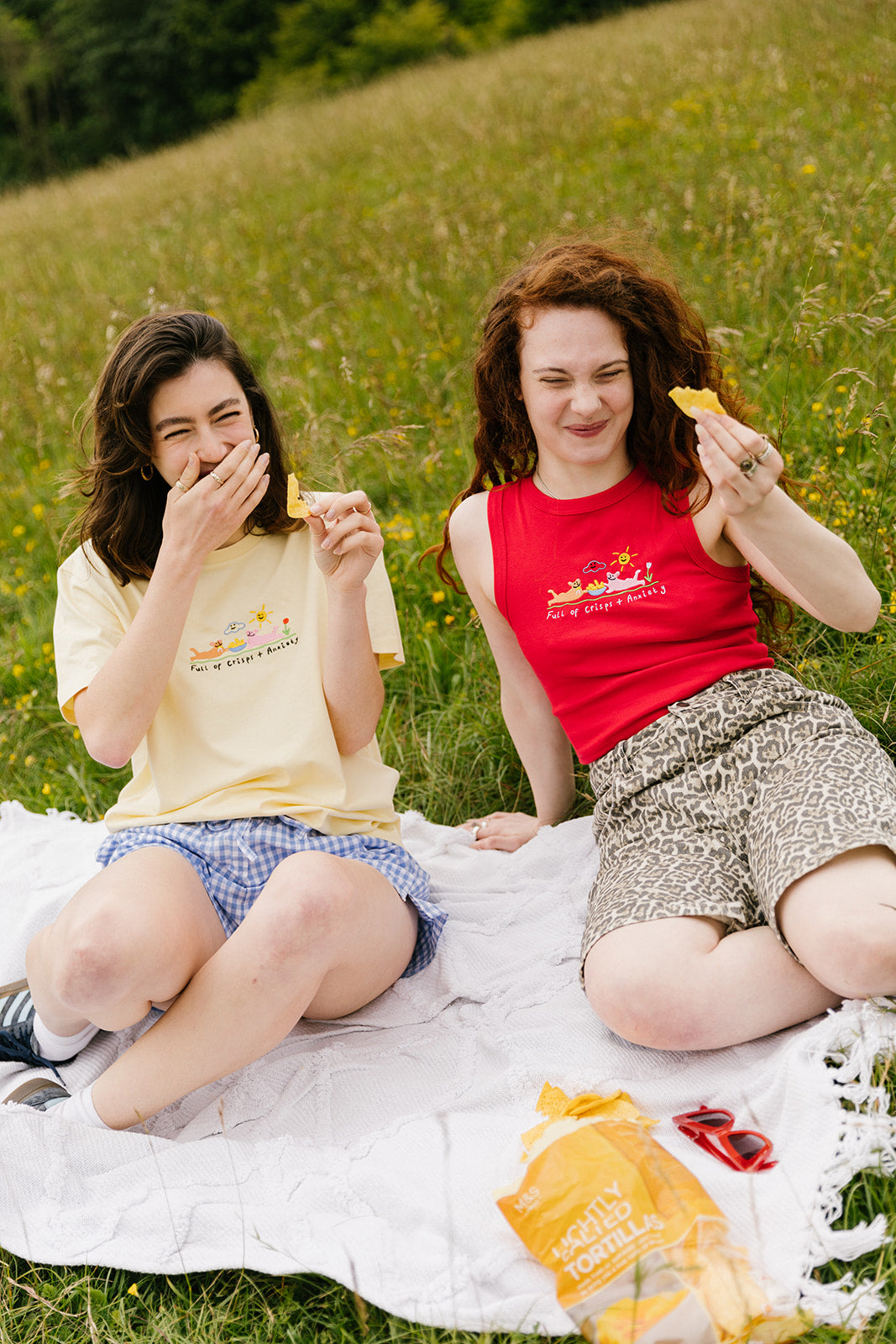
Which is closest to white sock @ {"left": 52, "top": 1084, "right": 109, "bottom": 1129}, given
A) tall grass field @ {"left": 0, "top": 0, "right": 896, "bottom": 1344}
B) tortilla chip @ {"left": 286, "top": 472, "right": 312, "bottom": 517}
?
tall grass field @ {"left": 0, "top": 0, "right": 896, "bottom": 1344}

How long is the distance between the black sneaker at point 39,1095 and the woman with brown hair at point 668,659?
3.41ft

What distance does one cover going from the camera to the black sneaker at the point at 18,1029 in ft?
7.16

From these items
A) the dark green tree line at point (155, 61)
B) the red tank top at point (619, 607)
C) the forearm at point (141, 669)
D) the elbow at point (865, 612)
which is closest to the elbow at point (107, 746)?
the forearm at point (141, 669)

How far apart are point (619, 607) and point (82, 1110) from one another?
143cm

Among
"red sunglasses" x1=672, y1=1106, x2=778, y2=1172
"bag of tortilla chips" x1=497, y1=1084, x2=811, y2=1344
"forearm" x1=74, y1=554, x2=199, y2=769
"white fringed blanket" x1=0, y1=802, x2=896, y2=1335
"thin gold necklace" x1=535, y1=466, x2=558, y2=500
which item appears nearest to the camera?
"bag of tortilla chips" x1=497, y1=1084, x2=811, y2=1344

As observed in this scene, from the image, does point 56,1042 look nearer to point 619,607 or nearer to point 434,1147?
point 434,1147

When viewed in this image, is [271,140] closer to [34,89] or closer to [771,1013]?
[771,1013]

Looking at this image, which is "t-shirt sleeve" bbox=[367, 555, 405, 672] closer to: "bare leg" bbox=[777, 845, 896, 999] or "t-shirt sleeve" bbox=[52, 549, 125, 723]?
"t-shirt sleeve" bbox=[52, 549, 125, 723]

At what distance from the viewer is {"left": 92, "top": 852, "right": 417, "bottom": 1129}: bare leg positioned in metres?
1.87

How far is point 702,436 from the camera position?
5.93 ft

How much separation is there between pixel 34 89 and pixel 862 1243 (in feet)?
106

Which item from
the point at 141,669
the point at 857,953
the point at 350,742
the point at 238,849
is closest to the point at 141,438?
the point at 141,669

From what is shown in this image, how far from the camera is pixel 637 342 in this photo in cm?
232

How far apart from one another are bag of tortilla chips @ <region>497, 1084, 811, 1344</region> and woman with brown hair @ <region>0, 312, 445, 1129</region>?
0.57 m
